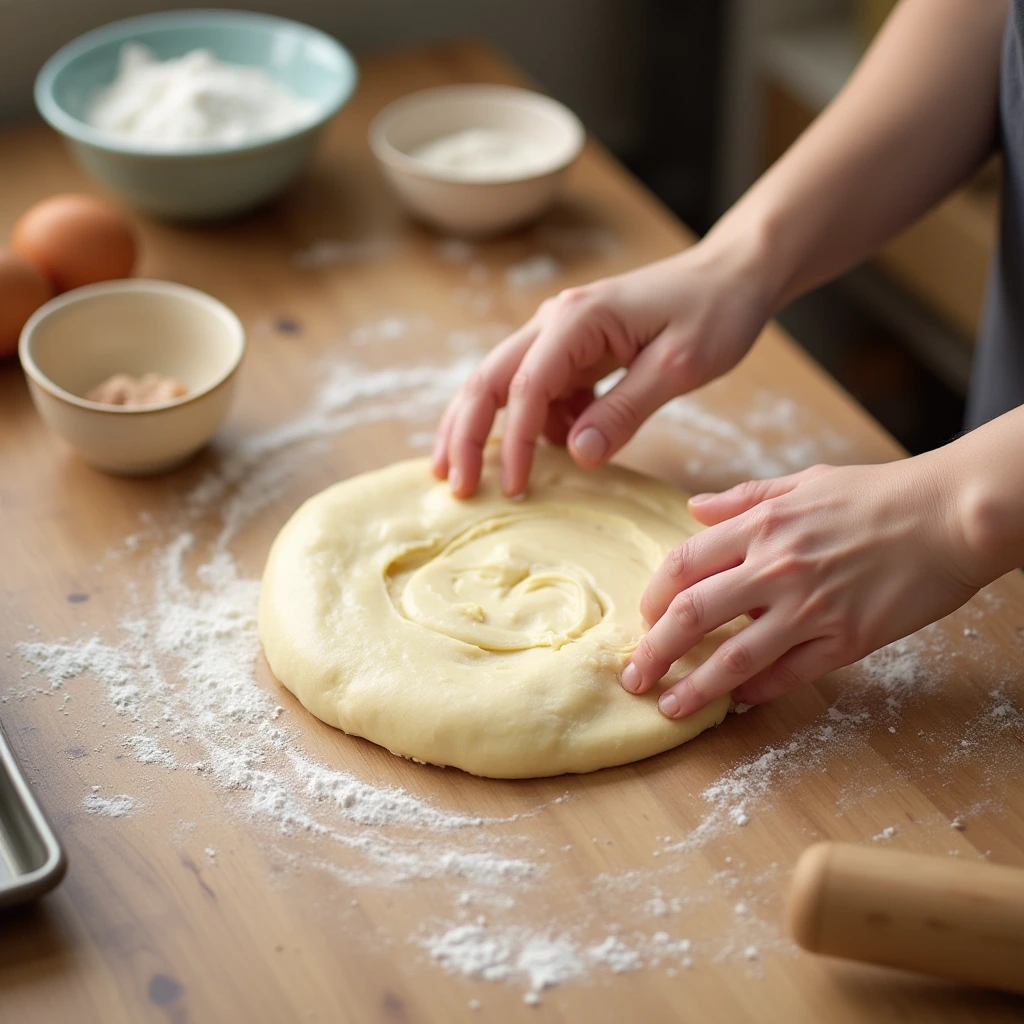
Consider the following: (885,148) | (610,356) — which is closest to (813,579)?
(610,356)

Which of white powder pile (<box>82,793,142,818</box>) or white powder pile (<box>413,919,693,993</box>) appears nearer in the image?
white powder pile (<box>413,919,693,993</box>)

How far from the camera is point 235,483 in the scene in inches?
60.8

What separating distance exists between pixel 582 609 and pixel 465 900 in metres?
0.35

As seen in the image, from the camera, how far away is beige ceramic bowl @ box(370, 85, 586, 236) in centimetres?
190

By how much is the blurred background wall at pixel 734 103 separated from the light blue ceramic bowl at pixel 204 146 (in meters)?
0.27

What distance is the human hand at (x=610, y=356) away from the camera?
1403mm

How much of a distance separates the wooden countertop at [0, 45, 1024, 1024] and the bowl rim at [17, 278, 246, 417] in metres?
0.12

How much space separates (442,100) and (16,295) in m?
0.81

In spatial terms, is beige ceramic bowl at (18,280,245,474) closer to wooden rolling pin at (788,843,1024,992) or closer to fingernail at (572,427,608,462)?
fingernail at (572,427,608,462)

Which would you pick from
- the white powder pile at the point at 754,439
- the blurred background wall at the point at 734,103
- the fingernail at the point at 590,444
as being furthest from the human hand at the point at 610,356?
the blurred background wall at the point at 734,103

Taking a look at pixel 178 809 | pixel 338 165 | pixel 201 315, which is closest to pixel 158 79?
pixel 338 165

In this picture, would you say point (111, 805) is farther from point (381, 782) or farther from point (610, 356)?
point (610, 356)

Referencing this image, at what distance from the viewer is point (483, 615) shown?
4.24 ft

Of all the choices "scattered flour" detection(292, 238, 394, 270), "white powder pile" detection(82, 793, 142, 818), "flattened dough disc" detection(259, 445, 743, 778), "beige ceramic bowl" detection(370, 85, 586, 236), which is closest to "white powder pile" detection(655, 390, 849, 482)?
"flattened dough disc" detection(259, 445, 743, 778)
